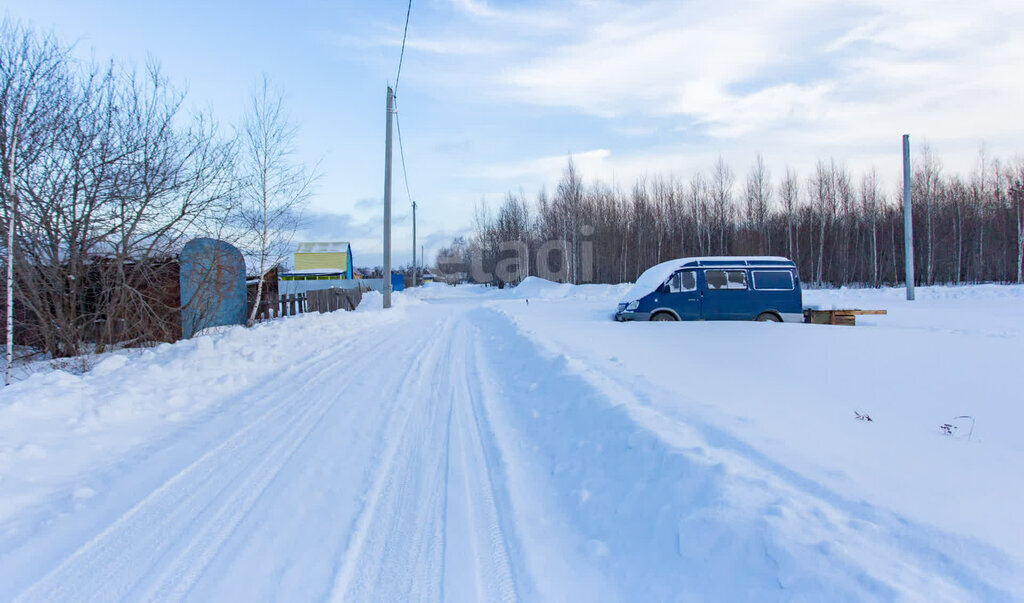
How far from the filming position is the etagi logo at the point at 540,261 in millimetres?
46031

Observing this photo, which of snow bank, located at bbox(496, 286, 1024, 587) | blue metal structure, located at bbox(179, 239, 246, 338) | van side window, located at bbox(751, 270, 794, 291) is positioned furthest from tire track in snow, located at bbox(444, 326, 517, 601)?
van side window, located at bbox(751, 270, 794, 291)

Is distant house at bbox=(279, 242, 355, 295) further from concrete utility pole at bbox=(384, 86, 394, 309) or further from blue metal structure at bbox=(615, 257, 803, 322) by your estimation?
blue metal structure at bbox=(615, 257, 803, 322)

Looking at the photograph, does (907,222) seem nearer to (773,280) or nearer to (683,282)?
(773,280)

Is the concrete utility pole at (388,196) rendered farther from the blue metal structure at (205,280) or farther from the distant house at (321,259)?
the distant house at (321,259)

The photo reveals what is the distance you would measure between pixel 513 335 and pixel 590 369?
5287mm

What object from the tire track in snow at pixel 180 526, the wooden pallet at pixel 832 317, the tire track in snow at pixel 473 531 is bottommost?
the tire track in snow at pixel 473 531

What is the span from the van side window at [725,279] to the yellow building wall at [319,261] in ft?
140

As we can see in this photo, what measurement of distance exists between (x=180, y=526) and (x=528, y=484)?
8.15 ft

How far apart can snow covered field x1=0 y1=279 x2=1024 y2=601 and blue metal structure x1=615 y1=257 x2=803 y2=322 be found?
6.09 m

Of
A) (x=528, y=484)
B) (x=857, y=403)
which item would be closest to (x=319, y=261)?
(x=528, y=484)

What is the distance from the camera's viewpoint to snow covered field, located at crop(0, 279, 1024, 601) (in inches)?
98.0

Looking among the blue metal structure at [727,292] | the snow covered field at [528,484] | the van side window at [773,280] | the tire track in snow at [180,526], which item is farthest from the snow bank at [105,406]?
the van side window at [773,280]

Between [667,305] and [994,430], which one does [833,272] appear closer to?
[667,305]

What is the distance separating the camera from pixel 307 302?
2083 cm
